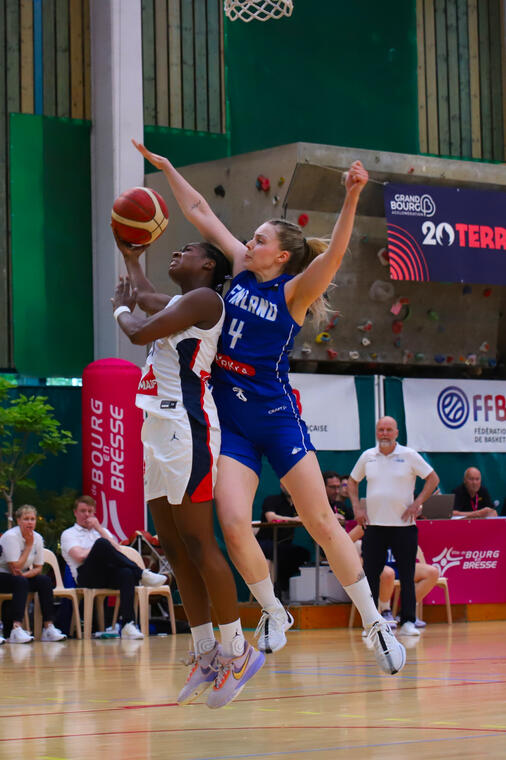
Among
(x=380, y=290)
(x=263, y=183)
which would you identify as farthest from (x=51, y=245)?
(x=380, y=290)

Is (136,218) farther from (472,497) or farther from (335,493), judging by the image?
(472,497)

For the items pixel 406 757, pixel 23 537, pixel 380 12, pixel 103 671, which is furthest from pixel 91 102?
pixel 406 757

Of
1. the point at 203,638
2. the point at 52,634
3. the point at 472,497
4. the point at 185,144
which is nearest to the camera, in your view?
the point at 203,638

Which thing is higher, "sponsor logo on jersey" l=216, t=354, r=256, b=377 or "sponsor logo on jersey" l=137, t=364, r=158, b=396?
"sponsor logo on jersey" l=216, t=354, r=256, b=377

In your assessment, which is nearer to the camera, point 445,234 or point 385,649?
point 385,649

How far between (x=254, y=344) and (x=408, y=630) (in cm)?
629

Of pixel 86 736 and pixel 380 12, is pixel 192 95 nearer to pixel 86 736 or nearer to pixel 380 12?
pixel 380 12

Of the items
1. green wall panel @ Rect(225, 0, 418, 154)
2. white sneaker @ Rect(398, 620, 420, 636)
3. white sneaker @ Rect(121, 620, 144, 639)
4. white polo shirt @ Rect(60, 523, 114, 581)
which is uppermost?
green wall panel @ Rect(225, 0, 418, 154)

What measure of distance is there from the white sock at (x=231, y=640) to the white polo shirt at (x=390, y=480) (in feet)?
20.1

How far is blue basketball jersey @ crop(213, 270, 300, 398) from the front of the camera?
4.85 m

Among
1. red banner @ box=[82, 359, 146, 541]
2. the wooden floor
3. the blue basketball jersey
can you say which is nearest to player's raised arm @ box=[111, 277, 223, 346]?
the blue basketball jersey

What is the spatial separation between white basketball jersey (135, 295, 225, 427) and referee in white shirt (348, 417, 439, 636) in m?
6.20

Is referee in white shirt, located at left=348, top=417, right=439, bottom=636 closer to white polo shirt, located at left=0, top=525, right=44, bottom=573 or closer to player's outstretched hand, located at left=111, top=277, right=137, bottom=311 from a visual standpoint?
white polo shirt, located at left=0, top=525, right=44, bottom=573

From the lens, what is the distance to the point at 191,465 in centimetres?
458
